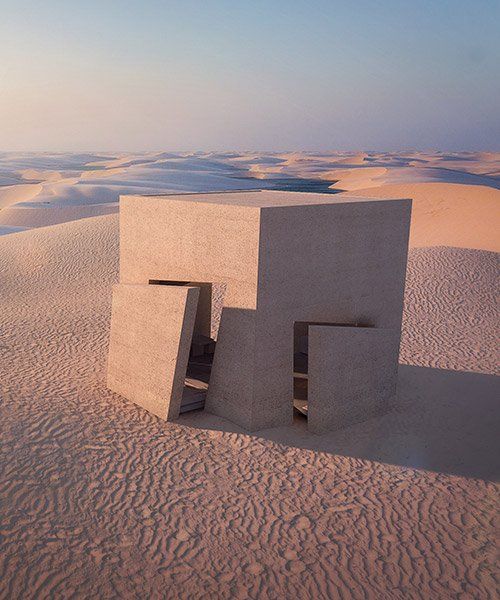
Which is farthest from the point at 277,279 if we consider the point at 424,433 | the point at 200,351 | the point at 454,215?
the point at 454,215

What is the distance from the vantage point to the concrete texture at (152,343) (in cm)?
1039

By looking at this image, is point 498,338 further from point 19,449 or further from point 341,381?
point 19,449

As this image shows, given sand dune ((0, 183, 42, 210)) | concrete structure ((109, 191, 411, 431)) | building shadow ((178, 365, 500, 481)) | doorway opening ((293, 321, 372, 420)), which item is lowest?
sand dune ((0, 183, 42, 210))

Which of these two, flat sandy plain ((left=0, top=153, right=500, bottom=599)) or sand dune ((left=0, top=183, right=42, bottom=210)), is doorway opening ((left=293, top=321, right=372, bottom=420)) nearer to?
flat sandy plain ((left=0, top=153, right=500, bottom=599))

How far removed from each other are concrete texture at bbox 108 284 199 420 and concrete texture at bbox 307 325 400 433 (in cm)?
231

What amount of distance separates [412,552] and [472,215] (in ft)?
107

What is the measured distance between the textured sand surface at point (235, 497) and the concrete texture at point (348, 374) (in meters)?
0.38

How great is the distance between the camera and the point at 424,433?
1109 centimetres

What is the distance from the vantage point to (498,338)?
16500 millimetres

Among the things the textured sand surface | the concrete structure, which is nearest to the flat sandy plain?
the textured sand surface

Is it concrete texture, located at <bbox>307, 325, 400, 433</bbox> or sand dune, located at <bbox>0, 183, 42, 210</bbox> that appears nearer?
concrete texture, located at <bbox>307, 325, 400, 433</bbox>

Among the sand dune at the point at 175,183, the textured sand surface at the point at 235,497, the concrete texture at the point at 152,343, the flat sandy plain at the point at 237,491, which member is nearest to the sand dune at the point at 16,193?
the sand dune at the point at 175,183

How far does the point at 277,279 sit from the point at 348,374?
234cm

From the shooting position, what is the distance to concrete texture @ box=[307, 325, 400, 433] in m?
10.6
